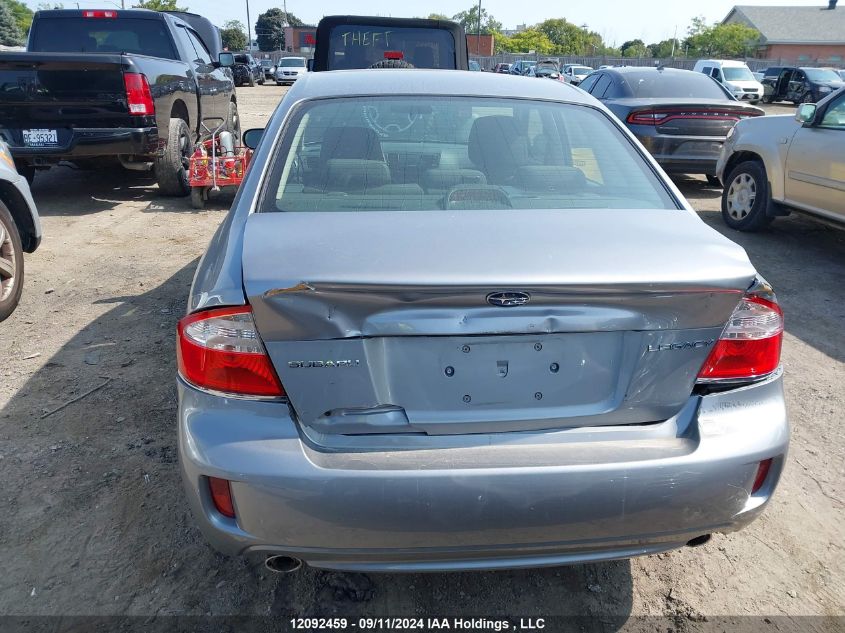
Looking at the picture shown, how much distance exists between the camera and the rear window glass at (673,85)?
921 cm

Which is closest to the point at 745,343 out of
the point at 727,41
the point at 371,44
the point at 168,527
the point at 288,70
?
the point at 168,527

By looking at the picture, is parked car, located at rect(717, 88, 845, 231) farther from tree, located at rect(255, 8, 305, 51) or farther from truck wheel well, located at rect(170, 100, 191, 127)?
tree, located at rect(255, 8, 305, 51)

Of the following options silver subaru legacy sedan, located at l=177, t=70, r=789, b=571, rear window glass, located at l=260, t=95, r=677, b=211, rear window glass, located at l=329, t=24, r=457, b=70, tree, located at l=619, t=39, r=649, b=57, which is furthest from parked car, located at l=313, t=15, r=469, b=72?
tree, located at l=619, t=39, r=649, b=57

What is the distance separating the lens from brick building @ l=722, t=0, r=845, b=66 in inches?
2421

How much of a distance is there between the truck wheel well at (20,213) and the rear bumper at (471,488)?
3.65m

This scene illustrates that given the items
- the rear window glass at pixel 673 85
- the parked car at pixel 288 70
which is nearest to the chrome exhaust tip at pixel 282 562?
the rear window glass at pixel 673 85

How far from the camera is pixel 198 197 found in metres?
7.60

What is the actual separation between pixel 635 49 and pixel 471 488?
88900 millimetres

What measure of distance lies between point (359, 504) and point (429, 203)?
1069mm

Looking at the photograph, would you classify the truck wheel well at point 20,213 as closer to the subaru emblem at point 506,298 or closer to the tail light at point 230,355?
the tail light at point 230,355

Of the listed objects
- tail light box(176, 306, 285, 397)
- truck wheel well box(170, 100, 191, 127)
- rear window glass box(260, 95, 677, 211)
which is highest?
rear window glass box(260, 95, 677, 211)

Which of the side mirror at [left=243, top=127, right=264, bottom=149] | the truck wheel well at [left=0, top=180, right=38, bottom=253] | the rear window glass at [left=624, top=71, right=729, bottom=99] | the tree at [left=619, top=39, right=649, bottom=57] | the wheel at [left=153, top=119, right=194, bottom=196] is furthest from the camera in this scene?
the tree at [left=619, top=39, right=649, bottom=57]

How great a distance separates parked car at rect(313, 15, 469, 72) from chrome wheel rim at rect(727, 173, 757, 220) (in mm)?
3598

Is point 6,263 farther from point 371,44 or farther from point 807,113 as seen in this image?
point 807,113
